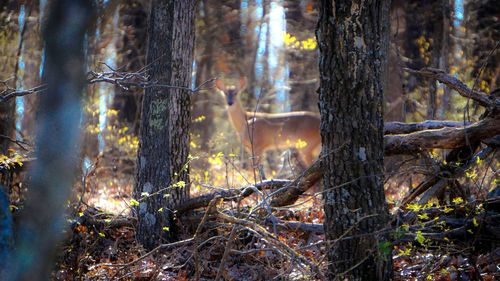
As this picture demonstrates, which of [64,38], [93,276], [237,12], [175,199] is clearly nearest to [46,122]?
[64,38]

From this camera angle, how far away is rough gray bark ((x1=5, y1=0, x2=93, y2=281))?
156 inches

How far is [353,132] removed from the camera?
517 cm

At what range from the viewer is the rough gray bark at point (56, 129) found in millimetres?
3955

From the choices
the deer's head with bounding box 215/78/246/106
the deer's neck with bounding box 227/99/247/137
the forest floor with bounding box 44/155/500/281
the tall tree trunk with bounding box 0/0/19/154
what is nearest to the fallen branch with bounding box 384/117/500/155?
the forest floor with bounding box 44/155/500/281

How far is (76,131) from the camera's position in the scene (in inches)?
164

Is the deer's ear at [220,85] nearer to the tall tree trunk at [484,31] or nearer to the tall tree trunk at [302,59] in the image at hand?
the tall tree trunk at [302,59]

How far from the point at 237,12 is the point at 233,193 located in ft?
41.1

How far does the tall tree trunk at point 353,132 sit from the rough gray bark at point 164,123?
2486mm

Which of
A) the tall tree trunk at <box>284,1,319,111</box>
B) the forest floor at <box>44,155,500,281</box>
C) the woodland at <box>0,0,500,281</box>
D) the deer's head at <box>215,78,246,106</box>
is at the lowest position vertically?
the forest floor at <box>44,155,500,281</box>

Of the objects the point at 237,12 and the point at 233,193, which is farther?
the point at 237,12

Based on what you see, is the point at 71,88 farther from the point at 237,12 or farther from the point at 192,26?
the point at 237,12

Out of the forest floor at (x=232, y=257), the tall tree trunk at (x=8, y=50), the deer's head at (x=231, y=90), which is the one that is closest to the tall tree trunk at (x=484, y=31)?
the deer's head at (x=231, y=90)

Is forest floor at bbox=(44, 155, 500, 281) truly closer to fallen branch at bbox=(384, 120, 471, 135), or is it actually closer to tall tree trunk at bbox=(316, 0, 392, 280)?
tall tree trunk at bbox=(316, 0, 392, 280)

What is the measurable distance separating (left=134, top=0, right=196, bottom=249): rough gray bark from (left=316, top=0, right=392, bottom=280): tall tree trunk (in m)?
2.49
